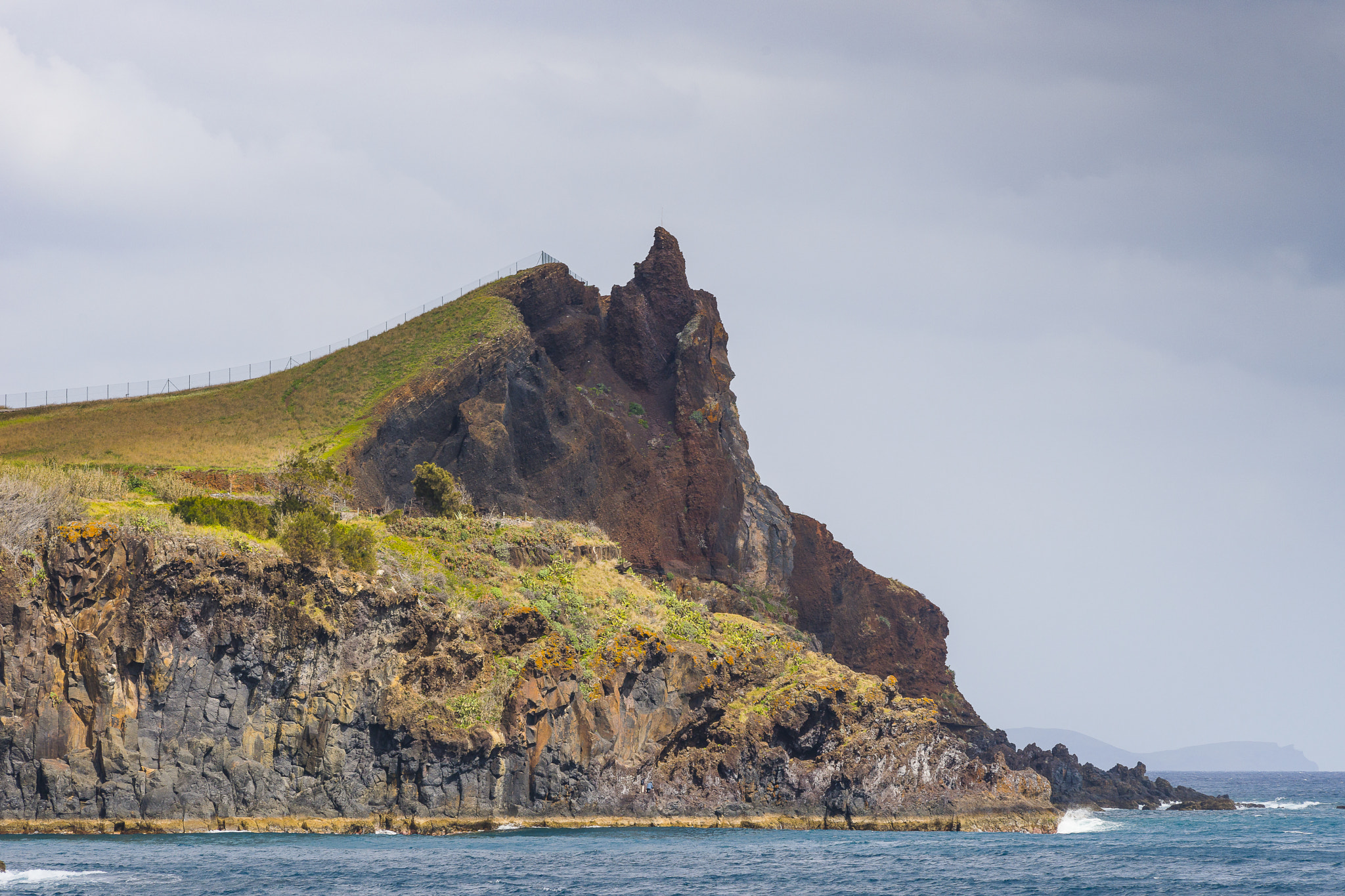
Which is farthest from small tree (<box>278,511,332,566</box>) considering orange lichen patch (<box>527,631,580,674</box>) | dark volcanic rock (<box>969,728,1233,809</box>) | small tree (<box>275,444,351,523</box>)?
dark volcanic rock (<box>969,728,1233,809</box>)

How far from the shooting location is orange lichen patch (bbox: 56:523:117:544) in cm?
5778

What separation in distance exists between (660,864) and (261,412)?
57.7 metres

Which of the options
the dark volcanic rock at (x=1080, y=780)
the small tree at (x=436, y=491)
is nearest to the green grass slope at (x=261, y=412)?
the small tree at (x=436, y=491)

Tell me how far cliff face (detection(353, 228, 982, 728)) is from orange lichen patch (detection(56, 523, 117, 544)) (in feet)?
92.7

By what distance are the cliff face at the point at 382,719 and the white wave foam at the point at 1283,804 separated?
200 feet

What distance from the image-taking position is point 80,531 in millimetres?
58031

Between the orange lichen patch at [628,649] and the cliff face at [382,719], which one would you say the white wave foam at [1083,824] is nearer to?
the cliff face at [382,719]

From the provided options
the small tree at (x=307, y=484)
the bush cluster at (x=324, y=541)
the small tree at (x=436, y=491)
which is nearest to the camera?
the bush cluster at (x=324, y=541)

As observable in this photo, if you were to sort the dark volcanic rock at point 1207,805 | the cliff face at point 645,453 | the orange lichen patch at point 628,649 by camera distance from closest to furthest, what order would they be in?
the orange lichen patch at point 628,649 → the cliff face at point 645,453 → the dark volcanic rock at point 1207,805

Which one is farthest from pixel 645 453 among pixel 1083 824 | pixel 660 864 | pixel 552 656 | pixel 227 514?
pixel 660 864

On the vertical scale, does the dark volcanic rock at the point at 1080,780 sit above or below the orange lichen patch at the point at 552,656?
below

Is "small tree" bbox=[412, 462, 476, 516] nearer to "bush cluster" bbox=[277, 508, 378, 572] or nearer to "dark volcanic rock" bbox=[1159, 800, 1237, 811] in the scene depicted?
"bush cluster" bbox=[277, 508, 378, 572]

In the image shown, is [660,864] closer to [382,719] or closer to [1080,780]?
[382,719]

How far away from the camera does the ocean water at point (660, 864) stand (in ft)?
139
